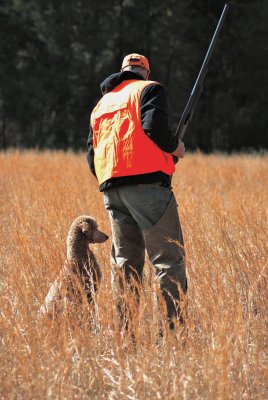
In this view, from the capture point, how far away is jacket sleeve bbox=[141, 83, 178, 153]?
389 centimetres

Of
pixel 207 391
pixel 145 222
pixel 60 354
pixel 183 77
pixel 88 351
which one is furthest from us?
pixel 183 77

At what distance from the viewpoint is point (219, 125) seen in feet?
113

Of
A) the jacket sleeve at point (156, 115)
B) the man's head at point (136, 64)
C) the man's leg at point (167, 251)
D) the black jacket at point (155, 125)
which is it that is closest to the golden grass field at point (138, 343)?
the man's leg at point (167, 251)

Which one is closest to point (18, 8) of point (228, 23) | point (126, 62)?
point (228, 23)

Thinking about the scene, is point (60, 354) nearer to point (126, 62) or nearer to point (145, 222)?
point (145, 222)

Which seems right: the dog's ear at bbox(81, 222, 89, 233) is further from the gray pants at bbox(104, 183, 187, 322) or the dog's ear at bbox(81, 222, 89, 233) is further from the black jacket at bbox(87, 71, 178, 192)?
the black jacket at bbox(87, 71, 178, 192)

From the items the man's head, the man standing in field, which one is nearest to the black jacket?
the man standing in field

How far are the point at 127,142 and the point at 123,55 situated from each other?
28922 mm

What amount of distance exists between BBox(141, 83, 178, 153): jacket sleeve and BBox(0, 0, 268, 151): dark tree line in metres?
28.1

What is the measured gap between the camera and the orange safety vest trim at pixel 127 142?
13.1ft

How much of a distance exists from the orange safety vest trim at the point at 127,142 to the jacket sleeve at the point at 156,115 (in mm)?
44

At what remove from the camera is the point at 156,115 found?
12.7ft

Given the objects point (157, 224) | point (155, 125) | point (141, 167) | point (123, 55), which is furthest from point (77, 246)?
point (123, 55)

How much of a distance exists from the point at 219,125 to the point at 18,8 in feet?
37.8
